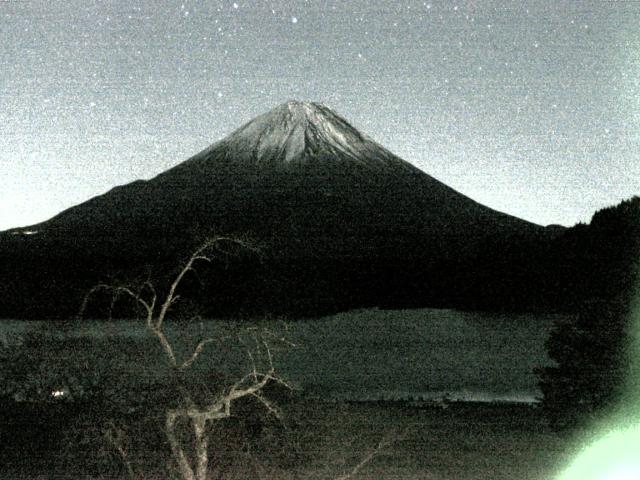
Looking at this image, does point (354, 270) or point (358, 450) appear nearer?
point (358, 450)

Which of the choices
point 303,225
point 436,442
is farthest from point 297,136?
point 436,442

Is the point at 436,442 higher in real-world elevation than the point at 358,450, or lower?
lower

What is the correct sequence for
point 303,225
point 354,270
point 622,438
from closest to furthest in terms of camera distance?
point 622,438 → point 354,270 → point 303,225

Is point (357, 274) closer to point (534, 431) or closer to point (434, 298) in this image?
point (434, 298)

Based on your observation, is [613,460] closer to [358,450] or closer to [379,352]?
[358,450]

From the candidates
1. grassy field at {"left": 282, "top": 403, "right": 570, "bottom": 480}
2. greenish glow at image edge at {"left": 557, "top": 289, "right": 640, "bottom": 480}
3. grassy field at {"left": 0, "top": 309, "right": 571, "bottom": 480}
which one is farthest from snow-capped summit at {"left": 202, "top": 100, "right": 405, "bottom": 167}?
greenish glow at image edge at {"left": 557, "top": 289, "right": 640, "bottom": 480}

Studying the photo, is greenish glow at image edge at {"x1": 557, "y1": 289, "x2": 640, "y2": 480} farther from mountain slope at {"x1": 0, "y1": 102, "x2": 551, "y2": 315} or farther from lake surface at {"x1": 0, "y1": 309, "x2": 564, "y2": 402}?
mountain slope at {"x1": 0, "y1": 102, "x2": 551, "y2": 315}

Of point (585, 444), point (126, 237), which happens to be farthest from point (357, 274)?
point (585, 444)
